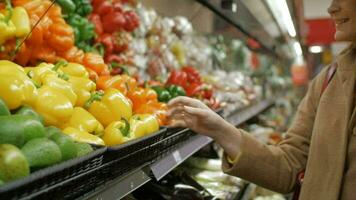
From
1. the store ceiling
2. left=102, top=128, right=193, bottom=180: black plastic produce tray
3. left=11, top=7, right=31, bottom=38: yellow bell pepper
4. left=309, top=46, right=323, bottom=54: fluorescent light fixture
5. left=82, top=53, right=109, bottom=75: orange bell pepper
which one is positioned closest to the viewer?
left=102, top=128, right=193, bottom=180: black plastic produce tray

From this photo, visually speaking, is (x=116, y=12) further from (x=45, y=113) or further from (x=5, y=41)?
(x=45, y=113)

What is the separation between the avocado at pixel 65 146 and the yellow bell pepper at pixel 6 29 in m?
0.51

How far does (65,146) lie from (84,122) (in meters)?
0.39

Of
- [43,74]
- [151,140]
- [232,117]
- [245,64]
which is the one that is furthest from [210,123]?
[245,64]

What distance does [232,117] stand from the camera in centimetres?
286

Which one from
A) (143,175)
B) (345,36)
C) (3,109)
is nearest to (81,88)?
(143,175)

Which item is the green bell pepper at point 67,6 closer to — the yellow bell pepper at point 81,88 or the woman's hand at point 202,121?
the yellow bell pepper at point 81,88

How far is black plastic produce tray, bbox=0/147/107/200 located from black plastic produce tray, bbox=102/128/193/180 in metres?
0.09

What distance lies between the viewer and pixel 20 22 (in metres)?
1.43

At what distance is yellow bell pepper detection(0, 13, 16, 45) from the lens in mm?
1345

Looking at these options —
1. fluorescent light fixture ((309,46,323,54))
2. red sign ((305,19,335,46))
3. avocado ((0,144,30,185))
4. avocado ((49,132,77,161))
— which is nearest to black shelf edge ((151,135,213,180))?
avocado ((49,132,77,161))

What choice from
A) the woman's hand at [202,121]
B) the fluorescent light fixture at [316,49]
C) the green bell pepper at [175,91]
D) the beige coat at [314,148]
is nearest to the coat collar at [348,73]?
the beige coat at [314,148]

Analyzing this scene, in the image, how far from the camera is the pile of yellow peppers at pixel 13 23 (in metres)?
1.36

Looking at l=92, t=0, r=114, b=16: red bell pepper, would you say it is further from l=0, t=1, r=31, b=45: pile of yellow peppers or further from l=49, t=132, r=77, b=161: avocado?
l=49, t=132, r=77, b=161: avocado
